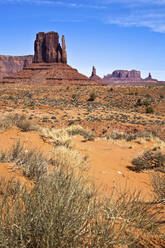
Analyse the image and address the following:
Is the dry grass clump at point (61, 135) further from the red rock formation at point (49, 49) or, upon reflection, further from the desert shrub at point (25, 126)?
the red rock formation at point (49, 49)

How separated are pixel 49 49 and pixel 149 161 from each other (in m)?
114

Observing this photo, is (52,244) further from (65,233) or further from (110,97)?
(110,97)

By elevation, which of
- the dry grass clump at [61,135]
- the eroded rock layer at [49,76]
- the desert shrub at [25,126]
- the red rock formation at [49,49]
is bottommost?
the dry grass clump at [61,135]

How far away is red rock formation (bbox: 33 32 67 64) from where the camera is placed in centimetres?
10881

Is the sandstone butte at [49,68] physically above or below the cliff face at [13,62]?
below

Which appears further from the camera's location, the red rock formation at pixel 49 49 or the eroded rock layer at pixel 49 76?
the red rock formation at pixel 49 49

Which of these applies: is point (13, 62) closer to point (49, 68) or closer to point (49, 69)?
point (49, 68)

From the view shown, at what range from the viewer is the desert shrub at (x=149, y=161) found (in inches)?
278

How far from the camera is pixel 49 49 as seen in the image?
362 ft

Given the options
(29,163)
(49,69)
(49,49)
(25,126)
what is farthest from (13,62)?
(29,163)

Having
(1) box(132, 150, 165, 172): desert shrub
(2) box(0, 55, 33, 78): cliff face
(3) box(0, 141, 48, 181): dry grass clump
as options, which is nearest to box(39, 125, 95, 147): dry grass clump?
(1) box(132, 150, 165, 172): desert shrub

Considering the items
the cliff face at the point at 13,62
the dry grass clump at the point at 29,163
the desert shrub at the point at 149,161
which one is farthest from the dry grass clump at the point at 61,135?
the cliff face at the point at 13,62

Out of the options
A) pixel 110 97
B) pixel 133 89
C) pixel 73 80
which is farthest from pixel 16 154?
pixel 73 80

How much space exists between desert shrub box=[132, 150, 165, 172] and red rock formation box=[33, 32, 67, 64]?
353 ft
